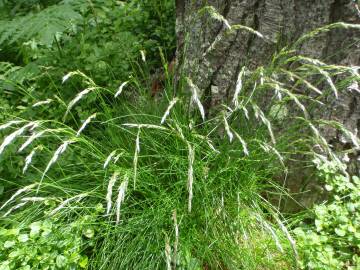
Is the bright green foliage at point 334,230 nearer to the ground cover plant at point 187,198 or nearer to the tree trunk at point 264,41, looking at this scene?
the ground cover plant at point 187,198

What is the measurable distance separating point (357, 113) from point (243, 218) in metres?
0.82


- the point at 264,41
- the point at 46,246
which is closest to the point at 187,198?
the point at 46,246

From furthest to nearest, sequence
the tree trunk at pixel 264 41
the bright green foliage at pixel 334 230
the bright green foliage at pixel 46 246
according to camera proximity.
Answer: the tree trunk at pixel 264 41, the bright green foliage at pixel 334 230, the bright green foliage at pixel 46 246

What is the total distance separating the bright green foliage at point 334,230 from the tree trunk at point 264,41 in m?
0.24

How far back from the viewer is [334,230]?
205 cm

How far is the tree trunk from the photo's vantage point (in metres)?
2.04

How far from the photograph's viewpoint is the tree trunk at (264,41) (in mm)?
2039

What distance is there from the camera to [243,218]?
6.60 ft

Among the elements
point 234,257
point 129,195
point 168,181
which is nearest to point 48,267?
point 129,195

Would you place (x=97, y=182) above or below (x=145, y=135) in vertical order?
below

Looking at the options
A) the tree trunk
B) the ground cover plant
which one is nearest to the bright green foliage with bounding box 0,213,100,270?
the ground cover plant

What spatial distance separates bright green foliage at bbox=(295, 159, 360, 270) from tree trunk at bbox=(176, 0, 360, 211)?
0.24 metres

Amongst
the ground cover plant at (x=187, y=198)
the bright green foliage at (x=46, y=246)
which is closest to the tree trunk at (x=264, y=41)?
the ground cover plant at (x=187, y=198)

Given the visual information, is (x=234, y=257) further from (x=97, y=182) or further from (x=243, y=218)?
(x=97, y=182)
